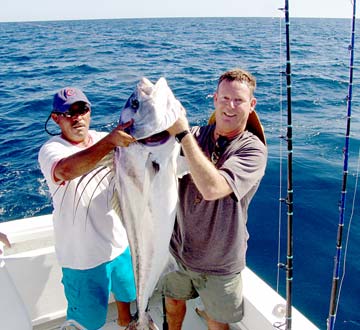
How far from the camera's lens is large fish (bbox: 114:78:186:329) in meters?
2.04

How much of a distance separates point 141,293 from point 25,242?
174 centimetres

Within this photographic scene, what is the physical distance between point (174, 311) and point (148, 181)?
Result: 1.27m

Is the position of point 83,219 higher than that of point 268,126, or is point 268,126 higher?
point 83,219

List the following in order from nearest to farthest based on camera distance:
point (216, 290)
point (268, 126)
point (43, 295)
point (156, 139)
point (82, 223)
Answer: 1. point (156, 139)
2. point (216, 290)
3. point (82, 223)
4. point (43, 295)
5. point (268, 126)

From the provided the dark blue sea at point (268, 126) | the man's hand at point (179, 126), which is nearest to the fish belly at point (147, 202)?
the man's hand at point (179, 126)

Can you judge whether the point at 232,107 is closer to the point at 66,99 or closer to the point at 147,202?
the point at 147,202

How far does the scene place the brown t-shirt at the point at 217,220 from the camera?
246 centimetres

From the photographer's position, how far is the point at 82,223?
278 cm

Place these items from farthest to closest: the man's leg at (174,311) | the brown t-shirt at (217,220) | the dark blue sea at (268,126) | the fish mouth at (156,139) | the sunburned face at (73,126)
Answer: the dark blue sea at (268,126)
the man's leg at (174,311)
the sunburned face at (73,126)
the brown t-shirt at (217,220)
the fish mouth at (156,139)

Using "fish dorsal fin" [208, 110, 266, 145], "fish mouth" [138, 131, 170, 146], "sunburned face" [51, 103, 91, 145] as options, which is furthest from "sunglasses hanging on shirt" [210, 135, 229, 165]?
"sunburned face" [51, 103, 91, 145]

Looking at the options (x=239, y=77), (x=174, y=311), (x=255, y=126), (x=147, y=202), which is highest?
(x=239, y=77)

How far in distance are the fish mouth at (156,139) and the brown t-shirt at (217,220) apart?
41cm

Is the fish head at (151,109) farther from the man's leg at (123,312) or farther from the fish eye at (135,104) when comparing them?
the man's leg at (123,312)

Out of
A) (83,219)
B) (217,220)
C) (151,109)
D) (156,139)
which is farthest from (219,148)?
(83,219)
